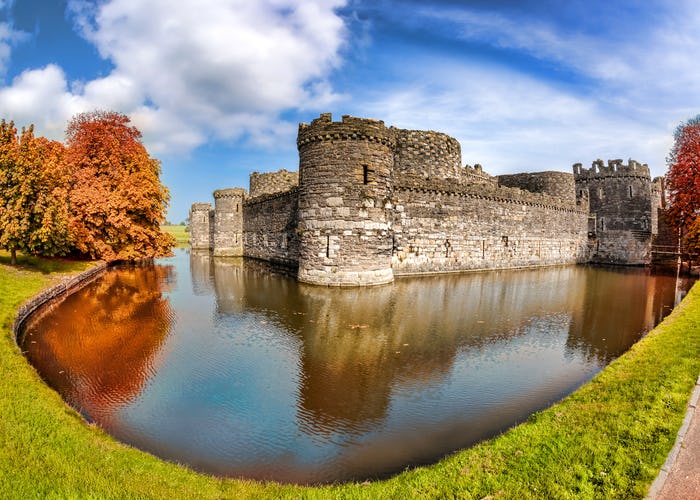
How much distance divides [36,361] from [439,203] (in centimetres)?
2231

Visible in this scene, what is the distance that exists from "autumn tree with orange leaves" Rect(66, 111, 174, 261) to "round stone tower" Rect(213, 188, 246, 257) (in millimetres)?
13489

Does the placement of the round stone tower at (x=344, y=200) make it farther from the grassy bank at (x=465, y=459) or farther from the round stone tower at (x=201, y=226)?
the round stone tower at (x=201, y=226)

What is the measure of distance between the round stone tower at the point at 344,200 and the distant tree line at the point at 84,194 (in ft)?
41.3

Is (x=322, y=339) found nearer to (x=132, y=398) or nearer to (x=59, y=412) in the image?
(x=132, y=398)

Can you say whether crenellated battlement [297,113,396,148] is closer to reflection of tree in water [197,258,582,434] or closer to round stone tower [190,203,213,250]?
reflection of tree in water [197,258,582,434]

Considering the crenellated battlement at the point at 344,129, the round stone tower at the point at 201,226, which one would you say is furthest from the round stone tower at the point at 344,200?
the round stone tower at the point at 201,226

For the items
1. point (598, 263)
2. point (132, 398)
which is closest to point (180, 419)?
point (132, 398)

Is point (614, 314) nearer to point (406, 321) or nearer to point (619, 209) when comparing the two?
point (406, 321)

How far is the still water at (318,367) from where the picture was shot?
6078 mm

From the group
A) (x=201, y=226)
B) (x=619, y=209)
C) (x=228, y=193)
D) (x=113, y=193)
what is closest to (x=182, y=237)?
(x=201, y=226)

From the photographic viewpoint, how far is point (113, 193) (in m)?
25.9

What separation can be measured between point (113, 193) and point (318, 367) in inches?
909

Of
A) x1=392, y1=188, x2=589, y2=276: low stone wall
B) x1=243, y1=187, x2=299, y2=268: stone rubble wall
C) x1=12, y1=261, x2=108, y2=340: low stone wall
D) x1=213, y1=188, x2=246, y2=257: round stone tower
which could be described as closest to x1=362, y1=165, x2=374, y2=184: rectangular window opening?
x1=392, y1=188, x2=589, y2=276: low stone wall

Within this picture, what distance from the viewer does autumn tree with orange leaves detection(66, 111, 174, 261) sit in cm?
2508
